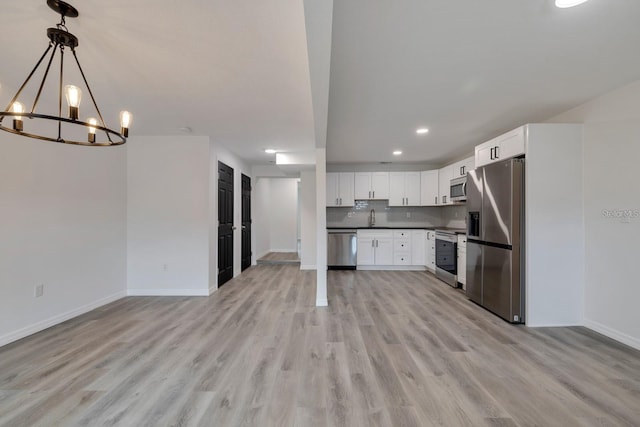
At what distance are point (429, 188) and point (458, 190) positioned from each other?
1.22 metres

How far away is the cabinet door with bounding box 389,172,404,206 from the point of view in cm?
649

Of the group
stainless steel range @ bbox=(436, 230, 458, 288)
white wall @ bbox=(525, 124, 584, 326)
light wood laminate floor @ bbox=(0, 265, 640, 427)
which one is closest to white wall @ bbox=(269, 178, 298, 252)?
stainless steel range @ bbox=(436, 230, 458, 288)

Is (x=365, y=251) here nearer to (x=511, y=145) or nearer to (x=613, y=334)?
(x=511, y=145)

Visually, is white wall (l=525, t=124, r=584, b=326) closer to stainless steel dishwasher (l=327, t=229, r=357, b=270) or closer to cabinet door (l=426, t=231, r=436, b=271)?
cabinet door (l=426, t=231, r=436, b=271)

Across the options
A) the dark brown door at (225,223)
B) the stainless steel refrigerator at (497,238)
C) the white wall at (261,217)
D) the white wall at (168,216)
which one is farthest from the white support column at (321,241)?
the white wall at (261,217)

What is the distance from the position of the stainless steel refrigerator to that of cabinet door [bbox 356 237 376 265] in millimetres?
2382

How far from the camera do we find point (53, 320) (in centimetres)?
315

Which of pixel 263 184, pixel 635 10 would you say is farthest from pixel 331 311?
pixel 263 184

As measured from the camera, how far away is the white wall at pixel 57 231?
9.14 feet

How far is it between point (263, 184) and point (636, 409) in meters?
7.70

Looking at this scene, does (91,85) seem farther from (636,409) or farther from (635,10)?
(636,409)

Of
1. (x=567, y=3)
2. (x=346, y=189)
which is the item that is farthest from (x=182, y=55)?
(x=346, y=189)

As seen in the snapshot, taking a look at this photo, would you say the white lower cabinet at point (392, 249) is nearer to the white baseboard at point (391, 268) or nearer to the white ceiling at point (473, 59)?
the white baseboard at point (391, 268)

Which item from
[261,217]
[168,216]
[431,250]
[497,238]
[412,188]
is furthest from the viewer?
[261,217]
